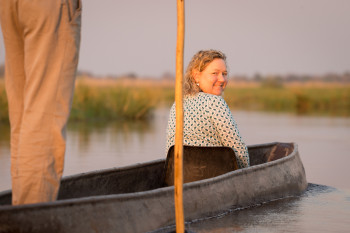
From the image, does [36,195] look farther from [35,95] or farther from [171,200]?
[171,200]

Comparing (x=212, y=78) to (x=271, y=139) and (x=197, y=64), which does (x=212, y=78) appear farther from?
(x=271, y=139)

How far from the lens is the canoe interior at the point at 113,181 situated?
4844 millimetres

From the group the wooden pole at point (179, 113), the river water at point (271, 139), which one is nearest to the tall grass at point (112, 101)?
the river water at point (271, 139)

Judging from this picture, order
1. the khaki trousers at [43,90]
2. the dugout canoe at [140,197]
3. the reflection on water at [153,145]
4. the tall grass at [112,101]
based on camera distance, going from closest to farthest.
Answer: the dugout canoe at [140,197]
the khaki trousers at [43,90]
the reflection on water at [153,145]
the tall grass at [112,101]

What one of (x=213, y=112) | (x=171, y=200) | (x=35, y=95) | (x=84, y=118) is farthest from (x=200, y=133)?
(x=84, y=118)

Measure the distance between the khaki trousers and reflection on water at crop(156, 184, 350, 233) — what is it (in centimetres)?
89

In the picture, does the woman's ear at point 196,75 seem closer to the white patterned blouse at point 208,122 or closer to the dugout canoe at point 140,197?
the white patterned blouse at point 208,122

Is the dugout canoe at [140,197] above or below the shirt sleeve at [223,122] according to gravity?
below

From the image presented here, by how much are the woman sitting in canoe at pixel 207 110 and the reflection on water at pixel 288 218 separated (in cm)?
45

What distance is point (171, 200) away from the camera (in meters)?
4.25

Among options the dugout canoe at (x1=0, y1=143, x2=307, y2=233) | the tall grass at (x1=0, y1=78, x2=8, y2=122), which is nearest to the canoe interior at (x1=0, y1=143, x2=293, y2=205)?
the dugout canoe at (x1=0, y1=143, x2=307, y2=233)

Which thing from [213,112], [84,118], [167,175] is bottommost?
[84,118]

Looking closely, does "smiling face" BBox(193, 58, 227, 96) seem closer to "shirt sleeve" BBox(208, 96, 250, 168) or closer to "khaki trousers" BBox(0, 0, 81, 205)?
"shirt sleeve" BBox(208, 96, 250, 168)

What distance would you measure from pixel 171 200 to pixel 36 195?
3.04 feet
